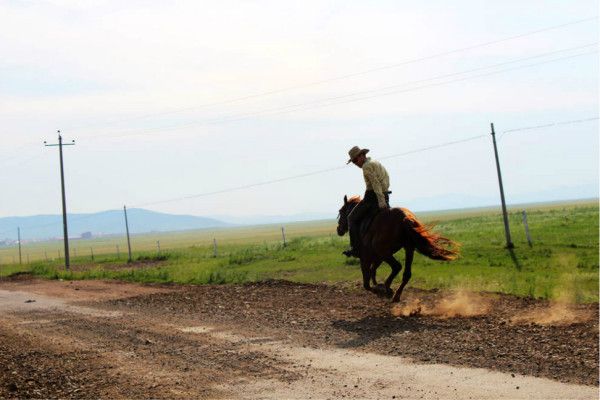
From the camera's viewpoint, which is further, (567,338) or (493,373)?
(567,338)

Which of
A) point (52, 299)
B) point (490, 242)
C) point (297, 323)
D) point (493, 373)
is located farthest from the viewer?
point (490, 242)

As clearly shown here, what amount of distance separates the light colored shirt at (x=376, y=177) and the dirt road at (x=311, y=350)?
217 centimetres

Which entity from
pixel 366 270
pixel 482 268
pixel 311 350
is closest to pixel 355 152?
pixel 366 270

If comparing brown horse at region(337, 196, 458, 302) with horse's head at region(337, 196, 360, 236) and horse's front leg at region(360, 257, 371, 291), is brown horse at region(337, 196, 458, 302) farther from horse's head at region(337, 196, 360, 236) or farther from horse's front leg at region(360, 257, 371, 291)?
horse's head at region(337, 196, 360, 236)

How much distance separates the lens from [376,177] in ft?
46.2

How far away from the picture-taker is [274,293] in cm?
1900

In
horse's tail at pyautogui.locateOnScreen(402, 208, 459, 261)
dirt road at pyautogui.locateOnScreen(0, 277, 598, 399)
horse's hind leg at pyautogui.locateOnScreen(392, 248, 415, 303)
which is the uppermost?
horse's tail at pyautogui.locateOnScreen(402, 208, 459, 261)

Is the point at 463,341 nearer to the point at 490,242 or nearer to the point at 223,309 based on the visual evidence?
the point at 223,309

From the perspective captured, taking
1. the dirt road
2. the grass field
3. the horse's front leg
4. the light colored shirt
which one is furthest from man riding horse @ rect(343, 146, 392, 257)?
the dirt road

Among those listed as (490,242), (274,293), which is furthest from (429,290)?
(490,242)

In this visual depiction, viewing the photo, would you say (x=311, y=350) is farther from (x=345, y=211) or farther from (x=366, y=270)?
(x=345, y=211)

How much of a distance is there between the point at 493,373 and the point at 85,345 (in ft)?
21.1

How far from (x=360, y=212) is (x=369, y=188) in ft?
2.25

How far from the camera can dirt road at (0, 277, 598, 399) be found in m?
8.18
